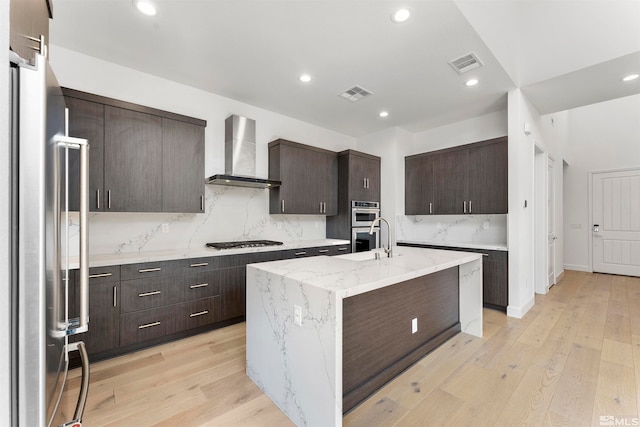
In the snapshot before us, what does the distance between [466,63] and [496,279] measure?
265 cm

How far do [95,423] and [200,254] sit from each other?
1448mm

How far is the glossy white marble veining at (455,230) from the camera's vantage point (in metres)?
4.17

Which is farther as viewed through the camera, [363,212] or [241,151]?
[363,212]

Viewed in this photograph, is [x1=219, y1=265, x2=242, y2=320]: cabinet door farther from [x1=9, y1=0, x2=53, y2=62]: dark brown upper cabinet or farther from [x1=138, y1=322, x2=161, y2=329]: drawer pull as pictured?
[x1=9, y1=0, x2=53, y2=62]: dark brown upper cabinet

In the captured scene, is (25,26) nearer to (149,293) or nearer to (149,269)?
(149,269)

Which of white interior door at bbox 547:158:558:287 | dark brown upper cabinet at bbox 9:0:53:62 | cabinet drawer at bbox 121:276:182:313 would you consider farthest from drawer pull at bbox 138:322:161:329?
white interior door at bbox 547:158:558:287

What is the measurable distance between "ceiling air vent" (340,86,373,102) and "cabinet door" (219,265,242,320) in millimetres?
2495

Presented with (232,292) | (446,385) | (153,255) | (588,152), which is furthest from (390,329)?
(588,152)

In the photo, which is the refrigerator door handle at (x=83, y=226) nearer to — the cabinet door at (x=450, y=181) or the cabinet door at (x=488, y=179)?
the cabinet door at (x=488, y=179)

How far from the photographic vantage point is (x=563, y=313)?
3.49 meters

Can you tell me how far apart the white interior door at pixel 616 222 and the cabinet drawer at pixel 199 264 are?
293 inches

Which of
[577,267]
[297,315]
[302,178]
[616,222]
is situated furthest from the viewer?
[577,267]

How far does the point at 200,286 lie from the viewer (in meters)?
2.85

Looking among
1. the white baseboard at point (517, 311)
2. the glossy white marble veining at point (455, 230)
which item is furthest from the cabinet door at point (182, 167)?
the white baseboard at point (517, 311)
